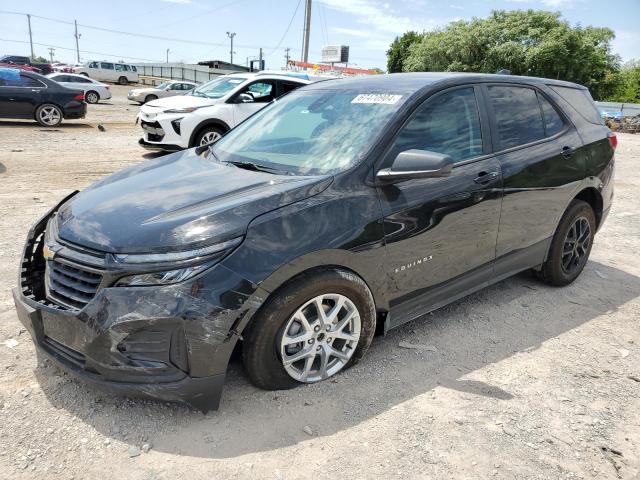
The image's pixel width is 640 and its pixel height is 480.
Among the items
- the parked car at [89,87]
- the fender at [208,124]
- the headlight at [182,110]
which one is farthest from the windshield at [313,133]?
the parked car at [89,87]

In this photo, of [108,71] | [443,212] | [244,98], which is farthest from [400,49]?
[443,212]

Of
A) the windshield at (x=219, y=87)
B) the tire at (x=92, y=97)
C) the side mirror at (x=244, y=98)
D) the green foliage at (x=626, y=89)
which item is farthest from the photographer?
the green foliage at (x=626, y=89)

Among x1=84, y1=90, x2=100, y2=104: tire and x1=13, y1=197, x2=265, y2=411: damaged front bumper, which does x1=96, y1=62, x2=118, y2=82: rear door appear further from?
x1=13, y1=197, x2=265, y2=411: damaged front bumper

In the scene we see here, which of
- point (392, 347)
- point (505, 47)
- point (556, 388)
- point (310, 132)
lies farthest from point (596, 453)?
point (505, 47)

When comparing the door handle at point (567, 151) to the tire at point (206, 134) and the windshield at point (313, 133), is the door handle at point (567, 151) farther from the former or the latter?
the tire at point (206, 134)

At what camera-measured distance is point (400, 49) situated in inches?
2147

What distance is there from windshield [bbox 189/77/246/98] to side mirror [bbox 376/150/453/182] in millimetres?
8405

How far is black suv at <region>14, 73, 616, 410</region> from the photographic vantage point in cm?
240

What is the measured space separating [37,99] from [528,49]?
3683 cm

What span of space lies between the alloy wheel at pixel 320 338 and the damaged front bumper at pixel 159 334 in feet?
1.14

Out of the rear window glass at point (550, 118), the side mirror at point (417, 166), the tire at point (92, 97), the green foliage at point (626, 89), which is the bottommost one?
the tire at point (92, 97)

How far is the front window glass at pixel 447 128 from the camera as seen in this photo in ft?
10.5

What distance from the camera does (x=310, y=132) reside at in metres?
3.43

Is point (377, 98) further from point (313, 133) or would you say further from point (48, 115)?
point (48, 115)
